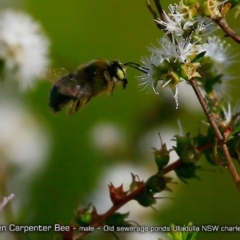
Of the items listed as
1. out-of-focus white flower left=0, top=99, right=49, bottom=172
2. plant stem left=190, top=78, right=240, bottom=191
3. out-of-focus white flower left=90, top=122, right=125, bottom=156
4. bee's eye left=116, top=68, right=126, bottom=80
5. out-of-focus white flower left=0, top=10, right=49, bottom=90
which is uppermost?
out-of-focus white flower left=0, top=10, right=49, bottom=90

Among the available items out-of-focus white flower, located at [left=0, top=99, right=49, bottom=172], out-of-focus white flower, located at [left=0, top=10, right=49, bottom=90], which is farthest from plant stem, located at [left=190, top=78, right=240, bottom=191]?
out-of-focus white flower, located at [left=0, top=99, right=49, bottom=172]

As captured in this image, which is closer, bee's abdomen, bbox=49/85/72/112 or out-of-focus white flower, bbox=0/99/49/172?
bee's abdomen, bbox=49/85/72/112

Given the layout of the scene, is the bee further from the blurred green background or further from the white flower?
the white flower

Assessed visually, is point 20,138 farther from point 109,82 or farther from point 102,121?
point 109,82

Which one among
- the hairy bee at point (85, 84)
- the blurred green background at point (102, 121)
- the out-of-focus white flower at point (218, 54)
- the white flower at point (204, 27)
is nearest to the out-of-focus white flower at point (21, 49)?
the blurred green background at point (102, 121)

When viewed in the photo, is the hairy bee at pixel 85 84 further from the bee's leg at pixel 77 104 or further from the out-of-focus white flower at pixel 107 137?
the out-of-focus white flower at pixel 107 137

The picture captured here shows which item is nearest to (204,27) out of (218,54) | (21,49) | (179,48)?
(179,48)

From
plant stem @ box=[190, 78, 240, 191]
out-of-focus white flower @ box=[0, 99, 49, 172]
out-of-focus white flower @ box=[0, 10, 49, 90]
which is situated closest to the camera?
plant stem @ box=[190, 78, 240, 191]
